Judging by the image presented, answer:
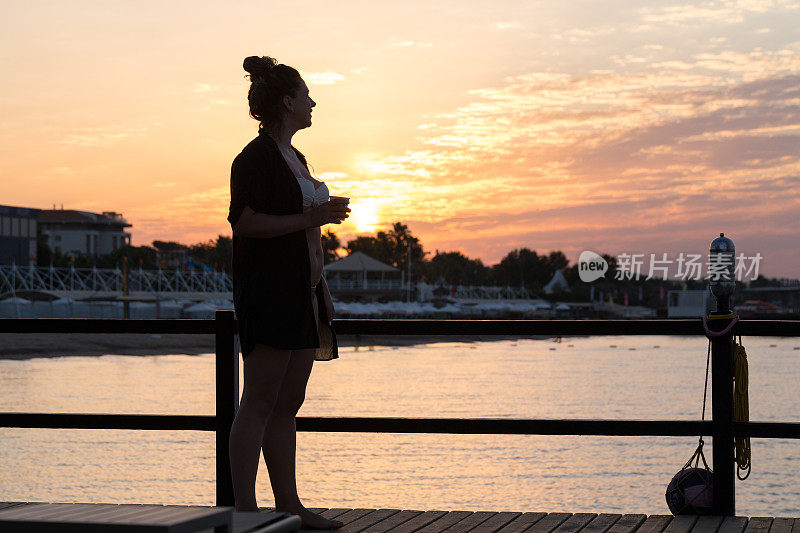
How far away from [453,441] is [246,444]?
17.4 m

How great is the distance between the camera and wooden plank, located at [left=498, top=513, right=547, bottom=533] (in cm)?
453

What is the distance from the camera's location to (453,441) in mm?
21156

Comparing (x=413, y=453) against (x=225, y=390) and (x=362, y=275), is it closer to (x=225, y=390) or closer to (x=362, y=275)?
(x=225, y=390)

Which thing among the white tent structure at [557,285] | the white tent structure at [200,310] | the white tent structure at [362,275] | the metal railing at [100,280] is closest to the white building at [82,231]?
the metal railing at [100,280]

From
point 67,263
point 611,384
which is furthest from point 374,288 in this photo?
point 611,384

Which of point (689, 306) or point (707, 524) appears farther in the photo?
point (689, 306)

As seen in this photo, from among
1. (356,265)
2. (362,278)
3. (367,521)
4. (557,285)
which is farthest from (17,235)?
(367,521)

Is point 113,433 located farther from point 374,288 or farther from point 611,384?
point 374,288

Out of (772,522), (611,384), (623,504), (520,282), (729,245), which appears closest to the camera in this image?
(772,522)

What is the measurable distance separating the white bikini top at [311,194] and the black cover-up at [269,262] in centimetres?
2

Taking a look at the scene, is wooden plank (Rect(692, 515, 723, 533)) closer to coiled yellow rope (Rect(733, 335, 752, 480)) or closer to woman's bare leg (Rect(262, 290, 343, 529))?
coiled yellow rope (Rect(733, 335, 752, 480))

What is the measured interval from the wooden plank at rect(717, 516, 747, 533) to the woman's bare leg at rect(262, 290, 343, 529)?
5.77 feet

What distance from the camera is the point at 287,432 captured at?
4.29m

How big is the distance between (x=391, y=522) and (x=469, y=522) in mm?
356
